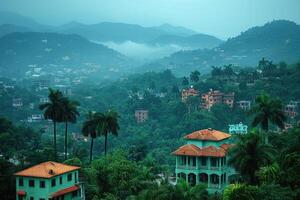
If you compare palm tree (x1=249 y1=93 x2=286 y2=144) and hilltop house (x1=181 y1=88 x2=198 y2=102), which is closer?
palm tree (x1=249 y1=93 x2=286 y2=144)

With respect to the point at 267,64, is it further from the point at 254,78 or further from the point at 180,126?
the point at 180,126

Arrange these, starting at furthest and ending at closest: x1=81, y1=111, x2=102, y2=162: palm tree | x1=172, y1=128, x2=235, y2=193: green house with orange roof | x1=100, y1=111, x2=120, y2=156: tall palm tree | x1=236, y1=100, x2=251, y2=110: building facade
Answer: x1=236, y1=100, x2=251, y2=110: building facade < x1=81, y1=111, x2=102, y2=162: palm tree < x1=100, y1=111, x2=120, y2=156: tall palm tree < x1=172, y1=128, x2=235, y2=193: green house with orange roof

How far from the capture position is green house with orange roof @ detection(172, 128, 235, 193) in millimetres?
46188

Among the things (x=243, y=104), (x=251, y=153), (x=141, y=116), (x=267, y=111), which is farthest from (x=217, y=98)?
(x=251, y=153)

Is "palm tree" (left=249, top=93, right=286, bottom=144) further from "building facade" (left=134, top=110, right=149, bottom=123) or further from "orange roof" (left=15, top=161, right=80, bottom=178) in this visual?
"building facade" (left=134, top=110, right=149, bottom=123)

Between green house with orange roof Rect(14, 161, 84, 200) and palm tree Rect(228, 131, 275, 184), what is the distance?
12.7m

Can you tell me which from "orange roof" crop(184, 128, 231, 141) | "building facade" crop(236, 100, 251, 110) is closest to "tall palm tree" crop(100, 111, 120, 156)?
"orange roof" crop(184, 128, 231, 141)

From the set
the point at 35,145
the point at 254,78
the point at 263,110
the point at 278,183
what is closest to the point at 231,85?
the point at 254,78

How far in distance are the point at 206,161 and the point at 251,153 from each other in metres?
8.97

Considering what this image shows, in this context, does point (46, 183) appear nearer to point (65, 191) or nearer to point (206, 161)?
point (65, 191)

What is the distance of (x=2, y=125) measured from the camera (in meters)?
80.9

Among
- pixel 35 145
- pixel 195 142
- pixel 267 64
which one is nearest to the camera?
pixel 195 142

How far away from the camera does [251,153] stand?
1503 inches

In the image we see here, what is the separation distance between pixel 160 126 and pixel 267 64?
3071 cm
